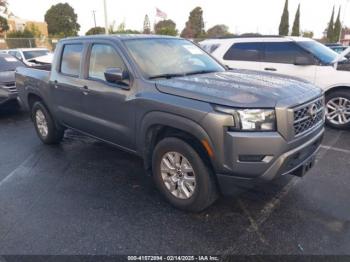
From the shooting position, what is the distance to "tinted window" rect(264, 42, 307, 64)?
643 cm

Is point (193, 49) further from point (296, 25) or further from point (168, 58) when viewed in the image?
point (296, 25)

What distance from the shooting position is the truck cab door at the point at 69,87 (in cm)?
434

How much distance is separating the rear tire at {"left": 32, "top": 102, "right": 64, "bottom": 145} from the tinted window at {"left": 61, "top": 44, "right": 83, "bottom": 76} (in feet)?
3.42

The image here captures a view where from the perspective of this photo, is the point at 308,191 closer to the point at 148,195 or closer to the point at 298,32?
the point at 148,195

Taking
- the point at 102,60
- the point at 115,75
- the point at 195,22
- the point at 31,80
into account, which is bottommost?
the point at 31,80

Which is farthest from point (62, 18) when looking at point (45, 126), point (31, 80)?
point (45, 126)

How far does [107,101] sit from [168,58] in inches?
36.7

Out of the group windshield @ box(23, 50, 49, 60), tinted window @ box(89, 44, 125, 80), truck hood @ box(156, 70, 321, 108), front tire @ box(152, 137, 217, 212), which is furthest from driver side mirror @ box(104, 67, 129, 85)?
windshield @ box(23, 50, 49, 60)

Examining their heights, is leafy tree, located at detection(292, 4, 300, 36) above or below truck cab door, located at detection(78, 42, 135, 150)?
above

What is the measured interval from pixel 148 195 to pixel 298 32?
5451 centimetres

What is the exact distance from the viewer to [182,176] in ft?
10.5

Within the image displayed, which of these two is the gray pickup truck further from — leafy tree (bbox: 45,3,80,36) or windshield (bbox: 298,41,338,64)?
leafy tree (bbox: 45,3,80,36)

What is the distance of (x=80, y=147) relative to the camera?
5414 mm

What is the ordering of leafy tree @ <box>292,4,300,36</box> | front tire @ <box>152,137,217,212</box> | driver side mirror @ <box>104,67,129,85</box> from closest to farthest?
front tire @ <box>152,137,217,212</box>
driver side mirror @ <box>104,67,129,85</box>
leafy tree @ <box>292,4,300,36</box>
